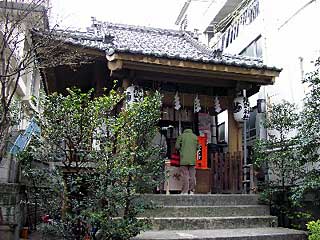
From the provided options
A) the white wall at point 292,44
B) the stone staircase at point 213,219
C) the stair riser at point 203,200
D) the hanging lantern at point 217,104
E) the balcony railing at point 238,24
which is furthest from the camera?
the balcony railing at point 238,24

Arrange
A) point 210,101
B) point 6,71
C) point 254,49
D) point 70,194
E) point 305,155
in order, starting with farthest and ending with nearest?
point 254,49, point 210,101, point 305,155, point 6,71, point 70,194

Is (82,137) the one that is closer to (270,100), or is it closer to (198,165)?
(198,165)

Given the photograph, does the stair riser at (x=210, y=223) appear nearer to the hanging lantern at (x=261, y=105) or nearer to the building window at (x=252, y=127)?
the hanging lantern at (x=261, y=105)

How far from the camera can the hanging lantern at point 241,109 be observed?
10.9 metres

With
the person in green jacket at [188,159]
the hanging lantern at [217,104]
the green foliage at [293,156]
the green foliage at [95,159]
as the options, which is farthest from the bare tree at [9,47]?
the hanging lantern at [217,104]

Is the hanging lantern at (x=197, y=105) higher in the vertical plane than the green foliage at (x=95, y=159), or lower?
higher

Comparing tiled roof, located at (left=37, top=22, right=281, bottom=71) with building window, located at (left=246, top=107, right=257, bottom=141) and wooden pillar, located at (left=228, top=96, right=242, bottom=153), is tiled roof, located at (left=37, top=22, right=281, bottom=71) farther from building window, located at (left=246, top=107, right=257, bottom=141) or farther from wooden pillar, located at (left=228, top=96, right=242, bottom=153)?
building window, located at (left=246, top=107, right=257, bottom=141)

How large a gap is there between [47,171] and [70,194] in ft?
1.69

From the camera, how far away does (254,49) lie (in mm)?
15219

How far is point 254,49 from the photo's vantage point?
49.9 ft

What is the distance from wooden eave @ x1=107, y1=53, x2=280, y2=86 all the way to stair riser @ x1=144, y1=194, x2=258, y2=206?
3.37 m

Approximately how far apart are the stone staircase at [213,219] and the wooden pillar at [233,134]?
8.11 feet

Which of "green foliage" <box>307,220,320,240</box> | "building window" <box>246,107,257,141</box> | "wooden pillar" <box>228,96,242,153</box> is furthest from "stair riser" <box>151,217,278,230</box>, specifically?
"building window" <box>246,107,257,141</box>

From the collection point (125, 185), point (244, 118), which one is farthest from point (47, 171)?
point (244, 118)
